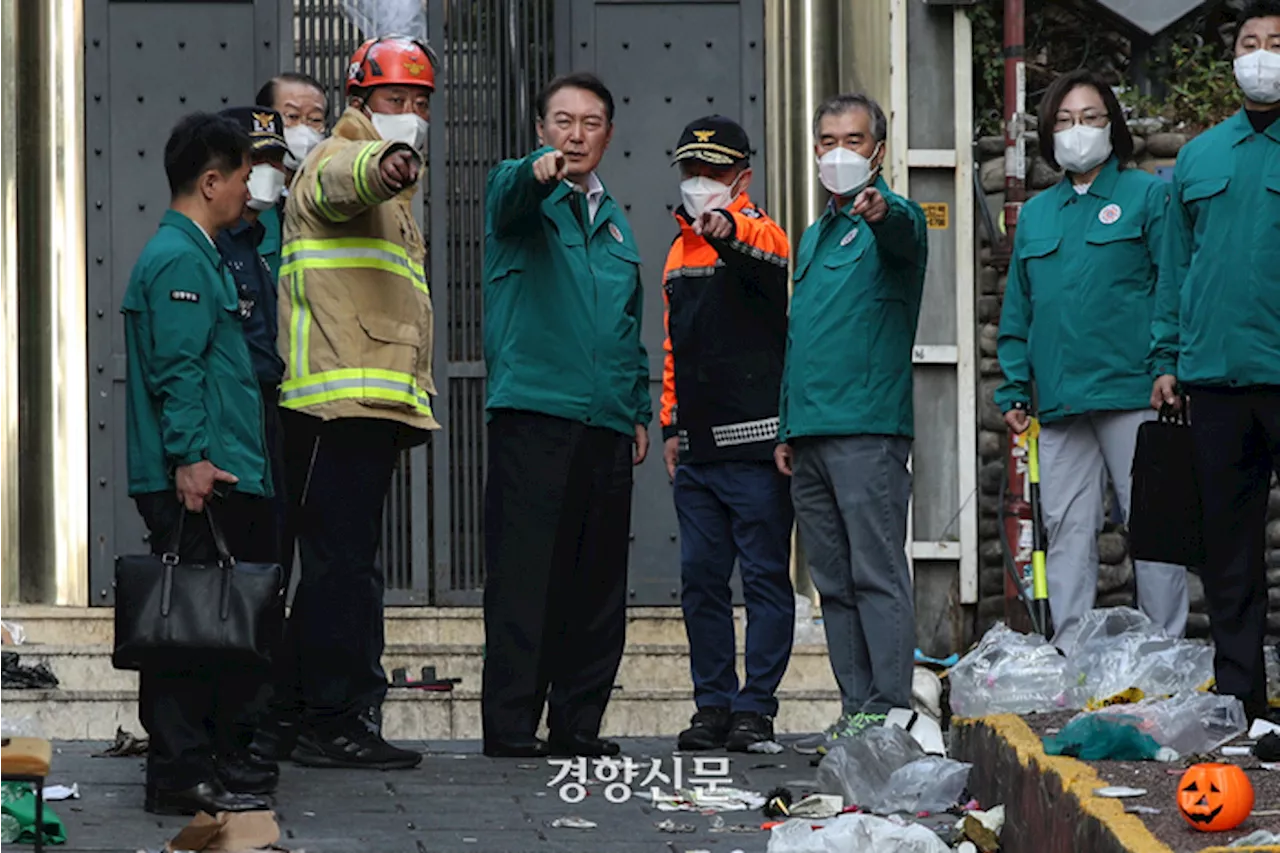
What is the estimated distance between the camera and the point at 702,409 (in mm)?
8031

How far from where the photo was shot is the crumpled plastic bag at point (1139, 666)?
22.7 feet

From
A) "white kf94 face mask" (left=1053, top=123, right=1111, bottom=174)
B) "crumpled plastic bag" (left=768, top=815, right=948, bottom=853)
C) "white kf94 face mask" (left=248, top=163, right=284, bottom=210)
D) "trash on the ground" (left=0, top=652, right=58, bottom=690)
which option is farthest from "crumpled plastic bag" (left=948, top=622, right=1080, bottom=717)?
"trash on the ground" (left=0, top=652, right=58, bottom=690)

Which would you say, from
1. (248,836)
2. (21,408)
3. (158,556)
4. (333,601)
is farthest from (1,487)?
(248,836)

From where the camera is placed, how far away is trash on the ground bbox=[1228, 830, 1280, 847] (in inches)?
169

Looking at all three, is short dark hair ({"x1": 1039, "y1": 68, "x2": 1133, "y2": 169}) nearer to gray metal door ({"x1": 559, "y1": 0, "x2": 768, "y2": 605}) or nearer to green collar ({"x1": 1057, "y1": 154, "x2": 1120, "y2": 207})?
green collar ({"x1": 1057, "y1": 154, "x2": 1120, "y2": 207})

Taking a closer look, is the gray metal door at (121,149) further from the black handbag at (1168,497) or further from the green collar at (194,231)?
the black handbag at (1168,497)

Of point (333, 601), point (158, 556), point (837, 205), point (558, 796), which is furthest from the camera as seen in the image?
point (837, 205)

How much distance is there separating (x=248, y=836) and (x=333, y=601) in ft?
5.54

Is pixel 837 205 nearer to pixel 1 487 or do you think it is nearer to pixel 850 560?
pixel 850 560

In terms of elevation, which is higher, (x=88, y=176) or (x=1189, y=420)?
(x=88, y=176)

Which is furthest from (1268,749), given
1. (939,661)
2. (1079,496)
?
(939,661)

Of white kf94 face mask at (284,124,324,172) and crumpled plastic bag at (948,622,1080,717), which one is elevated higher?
white kf94 face mask at (284,124,324,172)

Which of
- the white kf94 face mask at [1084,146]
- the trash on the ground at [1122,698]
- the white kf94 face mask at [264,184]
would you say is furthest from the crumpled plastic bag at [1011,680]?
the white kf94 face mask at [264,184]

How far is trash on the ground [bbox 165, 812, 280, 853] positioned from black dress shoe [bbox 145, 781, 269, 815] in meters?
0.39
